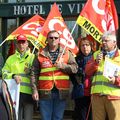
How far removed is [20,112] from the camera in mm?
6566

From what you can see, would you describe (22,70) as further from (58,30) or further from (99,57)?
(99,57)

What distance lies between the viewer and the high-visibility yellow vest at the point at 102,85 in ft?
18.2

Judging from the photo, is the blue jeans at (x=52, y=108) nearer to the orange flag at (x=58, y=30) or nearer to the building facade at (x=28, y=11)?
the orange flag at (x=58, y=30)

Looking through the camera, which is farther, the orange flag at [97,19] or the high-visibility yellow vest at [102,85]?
the orange flag at [97,19]

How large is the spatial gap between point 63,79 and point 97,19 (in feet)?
3.43

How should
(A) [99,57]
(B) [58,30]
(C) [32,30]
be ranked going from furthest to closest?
(C) [32,30] → (B) [58,30] → (A) [99,57]

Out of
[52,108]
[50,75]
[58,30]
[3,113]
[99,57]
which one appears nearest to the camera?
[3,113]

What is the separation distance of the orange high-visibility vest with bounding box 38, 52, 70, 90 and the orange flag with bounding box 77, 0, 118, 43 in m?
0.63

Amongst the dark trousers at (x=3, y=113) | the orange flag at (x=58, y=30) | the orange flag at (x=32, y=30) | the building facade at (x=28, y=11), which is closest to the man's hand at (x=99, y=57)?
the orange flag at (x=58, y=30)

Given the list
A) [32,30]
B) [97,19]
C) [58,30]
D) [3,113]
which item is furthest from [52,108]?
[3,113]

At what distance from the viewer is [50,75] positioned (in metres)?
6.10

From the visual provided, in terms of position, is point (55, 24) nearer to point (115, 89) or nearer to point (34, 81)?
point (34, 81)

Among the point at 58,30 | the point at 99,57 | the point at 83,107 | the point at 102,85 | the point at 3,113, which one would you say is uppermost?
the point at 58,30

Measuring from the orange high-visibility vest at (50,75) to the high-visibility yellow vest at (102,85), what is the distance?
0.59 meters
